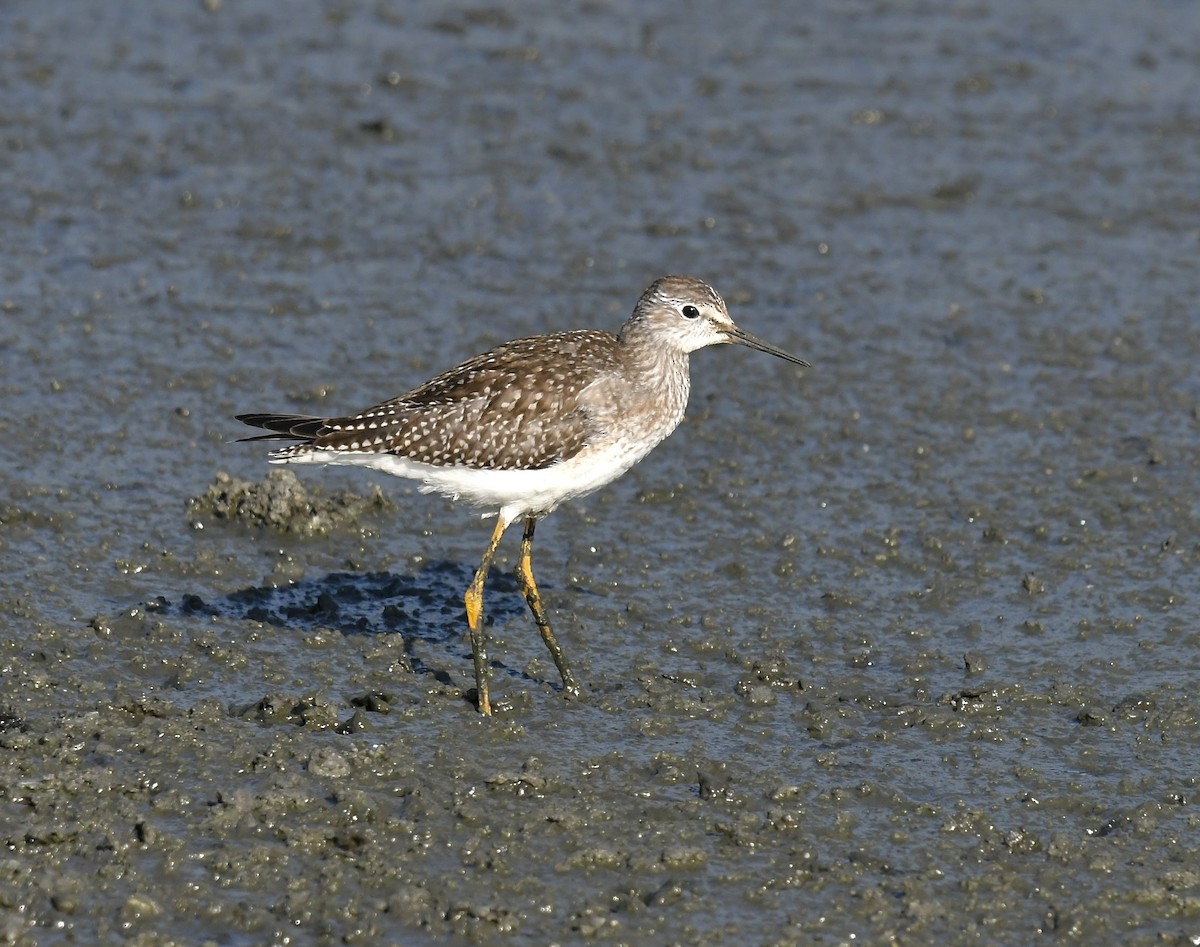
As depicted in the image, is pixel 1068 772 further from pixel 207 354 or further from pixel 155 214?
pixel 155 214

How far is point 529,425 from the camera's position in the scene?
30.9ft

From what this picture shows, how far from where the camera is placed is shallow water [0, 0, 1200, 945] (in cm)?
783

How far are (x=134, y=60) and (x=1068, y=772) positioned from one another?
12121mm

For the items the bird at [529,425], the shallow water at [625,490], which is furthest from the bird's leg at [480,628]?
the shallow water at [625,490]

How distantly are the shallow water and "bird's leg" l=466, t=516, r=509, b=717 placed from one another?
0.51ft

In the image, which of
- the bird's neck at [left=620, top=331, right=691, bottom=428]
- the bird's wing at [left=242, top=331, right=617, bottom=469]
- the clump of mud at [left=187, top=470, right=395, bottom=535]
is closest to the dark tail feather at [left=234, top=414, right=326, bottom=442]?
the bird's wing at [left=242, top=331, right=617, bottom=469]

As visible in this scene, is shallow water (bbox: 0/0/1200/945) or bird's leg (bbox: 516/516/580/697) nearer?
shallow water (bbox: 0/0/1200/945)

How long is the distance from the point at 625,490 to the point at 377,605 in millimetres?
2062

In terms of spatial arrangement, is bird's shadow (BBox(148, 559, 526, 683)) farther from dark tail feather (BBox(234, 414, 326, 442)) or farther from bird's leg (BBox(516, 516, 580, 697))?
dark tail feather (BBox(234, 414, 326, 442))

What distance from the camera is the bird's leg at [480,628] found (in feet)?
30.1

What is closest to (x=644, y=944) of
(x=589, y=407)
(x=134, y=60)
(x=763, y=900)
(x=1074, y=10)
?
(x=763, y=900)

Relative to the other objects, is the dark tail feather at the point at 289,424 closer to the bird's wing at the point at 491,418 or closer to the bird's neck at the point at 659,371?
the bird's wing at the point at 491,418

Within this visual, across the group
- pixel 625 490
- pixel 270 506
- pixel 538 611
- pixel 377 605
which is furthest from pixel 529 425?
pixel 625 490

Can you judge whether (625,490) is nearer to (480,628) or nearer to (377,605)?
(377,605)
